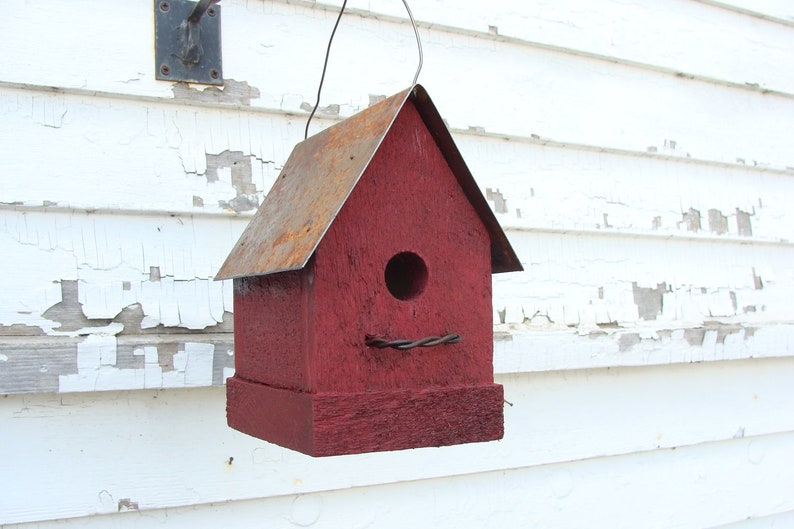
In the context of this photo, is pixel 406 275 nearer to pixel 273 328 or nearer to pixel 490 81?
pixel 273 328

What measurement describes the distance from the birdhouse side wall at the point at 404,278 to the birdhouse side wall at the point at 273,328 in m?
0.05

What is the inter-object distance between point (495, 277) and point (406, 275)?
0.75m

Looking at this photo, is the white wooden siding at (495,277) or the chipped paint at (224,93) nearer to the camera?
the white wooden siding at (495,277)

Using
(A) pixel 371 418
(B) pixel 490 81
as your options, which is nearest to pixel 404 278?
(A) pixel 371 418

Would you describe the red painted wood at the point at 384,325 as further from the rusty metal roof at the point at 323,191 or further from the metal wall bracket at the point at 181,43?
the metal wall bracket at the point at 181,43

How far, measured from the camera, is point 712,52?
8.57 ft

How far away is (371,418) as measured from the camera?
48.9 inches

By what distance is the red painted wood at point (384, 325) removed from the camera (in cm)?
123

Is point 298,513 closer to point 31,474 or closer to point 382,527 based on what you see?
point 382,527

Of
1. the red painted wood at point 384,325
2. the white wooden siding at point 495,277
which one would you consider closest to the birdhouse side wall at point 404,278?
the red painted wood at point 384,325

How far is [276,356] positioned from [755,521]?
1.94 m

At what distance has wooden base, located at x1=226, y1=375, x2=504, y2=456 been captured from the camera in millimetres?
1207

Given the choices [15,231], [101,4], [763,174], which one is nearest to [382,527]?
[15,231]

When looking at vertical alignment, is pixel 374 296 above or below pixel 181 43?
below
